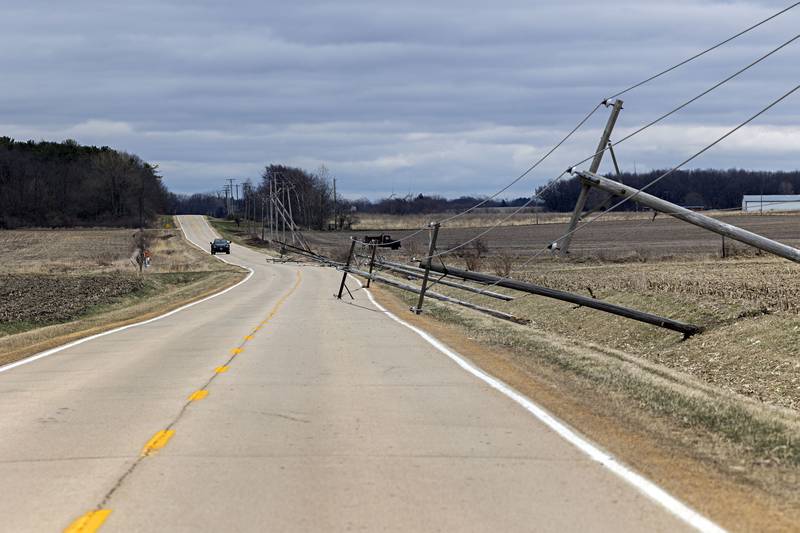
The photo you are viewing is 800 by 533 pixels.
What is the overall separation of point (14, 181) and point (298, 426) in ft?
554

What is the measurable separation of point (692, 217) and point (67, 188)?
168133mm

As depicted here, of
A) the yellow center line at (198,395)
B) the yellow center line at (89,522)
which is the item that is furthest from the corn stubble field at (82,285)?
the yellow center line at (89,522)

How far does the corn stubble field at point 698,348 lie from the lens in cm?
904

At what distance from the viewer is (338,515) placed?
640cm

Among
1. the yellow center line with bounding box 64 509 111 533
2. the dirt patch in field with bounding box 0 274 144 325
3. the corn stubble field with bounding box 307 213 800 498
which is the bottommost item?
the dirt patch in field with bounding box 0 274 144 325

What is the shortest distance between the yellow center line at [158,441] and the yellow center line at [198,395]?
6.71 ft

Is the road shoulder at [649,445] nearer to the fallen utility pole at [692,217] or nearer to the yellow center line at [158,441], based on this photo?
the yellow center line at [158,441]

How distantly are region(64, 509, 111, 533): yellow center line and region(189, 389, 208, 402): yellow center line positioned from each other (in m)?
4.97

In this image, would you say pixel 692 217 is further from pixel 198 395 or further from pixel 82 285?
pixel 82 285

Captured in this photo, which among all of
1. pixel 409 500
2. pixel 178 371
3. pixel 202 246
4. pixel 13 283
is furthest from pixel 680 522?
pixel 202 246

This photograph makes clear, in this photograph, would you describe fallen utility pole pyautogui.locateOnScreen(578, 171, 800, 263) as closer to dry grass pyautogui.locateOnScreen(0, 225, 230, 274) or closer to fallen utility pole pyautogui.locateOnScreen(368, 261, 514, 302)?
fallen utility pole pyautogui.locateOnScreen(368, 261, 514, 302)

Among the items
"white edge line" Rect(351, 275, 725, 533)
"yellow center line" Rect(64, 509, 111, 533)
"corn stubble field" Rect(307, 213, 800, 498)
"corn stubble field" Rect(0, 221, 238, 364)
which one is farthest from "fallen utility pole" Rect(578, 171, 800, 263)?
"yellow center line" Rect(64, 509, 111, 533)

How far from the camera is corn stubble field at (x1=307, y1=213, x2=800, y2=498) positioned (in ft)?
29.7

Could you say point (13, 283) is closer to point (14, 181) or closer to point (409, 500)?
point (409, 500)
